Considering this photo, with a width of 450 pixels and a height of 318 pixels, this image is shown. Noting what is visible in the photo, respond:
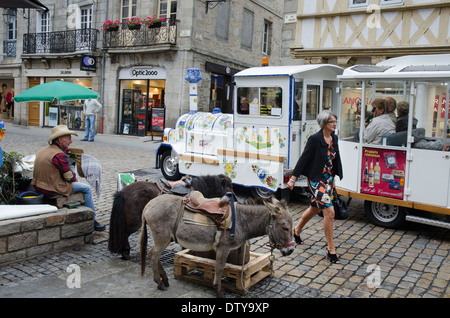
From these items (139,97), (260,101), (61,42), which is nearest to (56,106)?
(61,42)

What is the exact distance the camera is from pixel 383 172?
675cm

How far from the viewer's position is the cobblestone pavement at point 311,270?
428cm

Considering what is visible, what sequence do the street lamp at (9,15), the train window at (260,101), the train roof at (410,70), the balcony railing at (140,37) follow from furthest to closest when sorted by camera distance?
the balcony railing at (140,37) < the street lamp at (9,15) < the train window at (260,101) < the train roof at (410,70)

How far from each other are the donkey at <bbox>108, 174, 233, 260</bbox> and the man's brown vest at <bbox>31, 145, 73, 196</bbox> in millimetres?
1044

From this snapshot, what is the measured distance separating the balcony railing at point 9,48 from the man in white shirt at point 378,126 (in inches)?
1012

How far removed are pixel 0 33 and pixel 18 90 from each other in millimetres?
4239

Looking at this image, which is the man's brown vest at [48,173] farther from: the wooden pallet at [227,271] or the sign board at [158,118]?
the sign board at [158,118]

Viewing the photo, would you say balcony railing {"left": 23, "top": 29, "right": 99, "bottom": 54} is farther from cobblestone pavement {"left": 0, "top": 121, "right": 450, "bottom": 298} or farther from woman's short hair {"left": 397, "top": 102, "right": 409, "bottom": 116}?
woman's short hair {"left": 397, "top": 102, "right": 409, "bottom": 116}

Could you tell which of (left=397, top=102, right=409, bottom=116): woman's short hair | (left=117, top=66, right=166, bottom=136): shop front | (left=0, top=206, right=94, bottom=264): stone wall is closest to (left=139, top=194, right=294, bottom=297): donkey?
(left=0, top=206, right=94, bottom=264): stone wall

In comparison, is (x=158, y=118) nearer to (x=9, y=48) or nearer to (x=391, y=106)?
(x=391, y=106)

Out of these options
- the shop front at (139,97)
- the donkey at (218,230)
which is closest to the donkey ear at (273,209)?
the donkey at (218,230)

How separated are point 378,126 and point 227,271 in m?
3.89

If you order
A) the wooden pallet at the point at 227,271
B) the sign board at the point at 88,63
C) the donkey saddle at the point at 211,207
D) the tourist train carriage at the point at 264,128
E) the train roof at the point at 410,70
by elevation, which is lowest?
the wooden pallet at the point at 227,271
